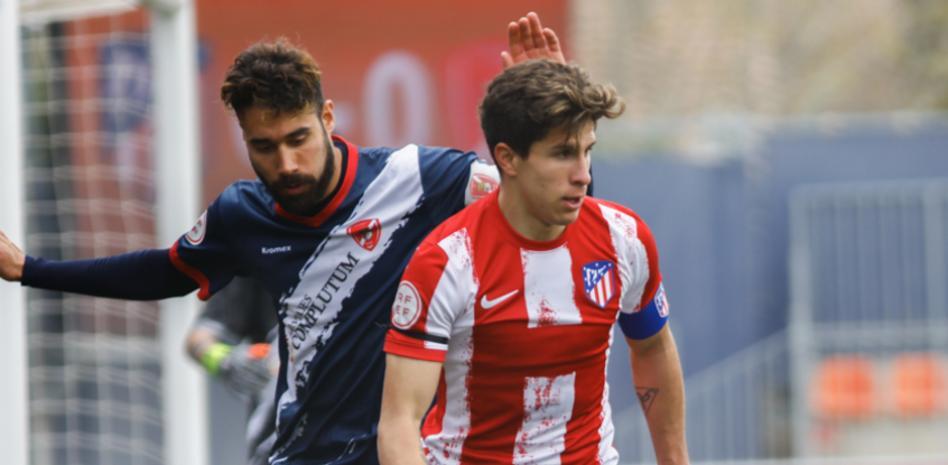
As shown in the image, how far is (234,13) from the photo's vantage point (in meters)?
13.5

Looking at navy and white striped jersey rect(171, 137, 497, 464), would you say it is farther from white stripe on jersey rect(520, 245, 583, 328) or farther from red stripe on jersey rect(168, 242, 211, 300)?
white stripe on jersey rect(520, 245, 583, 328)

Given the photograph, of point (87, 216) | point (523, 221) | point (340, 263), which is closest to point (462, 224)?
point (523, 221)

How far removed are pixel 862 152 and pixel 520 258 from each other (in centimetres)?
1105

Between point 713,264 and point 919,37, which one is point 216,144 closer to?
point 713,264

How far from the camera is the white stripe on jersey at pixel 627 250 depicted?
13.8 feet

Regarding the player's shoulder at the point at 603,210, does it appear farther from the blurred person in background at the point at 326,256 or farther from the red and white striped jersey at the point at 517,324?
the blurred person in background at the point at 326,256

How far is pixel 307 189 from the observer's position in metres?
4.43

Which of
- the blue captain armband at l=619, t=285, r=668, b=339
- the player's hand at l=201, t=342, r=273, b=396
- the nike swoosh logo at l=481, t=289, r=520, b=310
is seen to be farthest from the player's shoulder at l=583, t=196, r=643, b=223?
the player's hand at l=201, t=342, r=273, b=396

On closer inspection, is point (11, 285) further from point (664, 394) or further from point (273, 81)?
point (664, 394)

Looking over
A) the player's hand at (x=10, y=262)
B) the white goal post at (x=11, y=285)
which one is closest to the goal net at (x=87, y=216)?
the white goal post at (x=11, y=285)

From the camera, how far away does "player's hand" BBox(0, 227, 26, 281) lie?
15.2 feet

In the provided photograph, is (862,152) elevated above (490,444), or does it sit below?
above

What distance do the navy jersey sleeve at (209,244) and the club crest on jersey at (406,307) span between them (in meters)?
0.83

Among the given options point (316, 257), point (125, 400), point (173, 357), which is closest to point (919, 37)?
point (125, 400)
